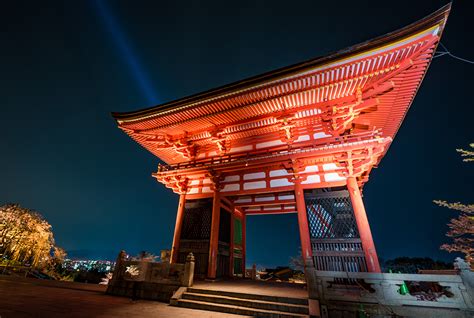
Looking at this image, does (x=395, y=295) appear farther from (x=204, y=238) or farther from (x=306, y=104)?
(x=204, y=238)

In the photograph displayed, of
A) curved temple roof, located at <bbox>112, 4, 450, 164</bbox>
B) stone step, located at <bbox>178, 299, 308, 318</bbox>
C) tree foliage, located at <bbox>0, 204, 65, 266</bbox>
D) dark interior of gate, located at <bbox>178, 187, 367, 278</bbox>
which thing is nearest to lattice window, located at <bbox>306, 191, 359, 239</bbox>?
dark interior of gate, located at <bbox>178, 187, 367, 278</bbox>

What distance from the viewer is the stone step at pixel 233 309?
16.7 ft

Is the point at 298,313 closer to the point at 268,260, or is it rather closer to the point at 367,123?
the point at 367,123

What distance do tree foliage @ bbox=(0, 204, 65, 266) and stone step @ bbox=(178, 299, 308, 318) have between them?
20.4 m

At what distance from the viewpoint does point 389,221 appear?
56.7 m

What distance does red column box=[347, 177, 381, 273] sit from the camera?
6.20 metres

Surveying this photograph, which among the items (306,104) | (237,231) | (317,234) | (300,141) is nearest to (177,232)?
(237,231)

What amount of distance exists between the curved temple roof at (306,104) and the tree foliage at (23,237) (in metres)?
16.3

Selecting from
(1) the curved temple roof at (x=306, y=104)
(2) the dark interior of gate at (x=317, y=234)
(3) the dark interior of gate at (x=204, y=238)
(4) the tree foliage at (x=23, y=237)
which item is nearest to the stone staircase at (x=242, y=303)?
(2) the dark interior of gate at (x=317, y=234)

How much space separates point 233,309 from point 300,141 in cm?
705

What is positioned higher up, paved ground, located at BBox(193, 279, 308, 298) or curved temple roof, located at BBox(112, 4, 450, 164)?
curved temple roof, located at BBox(112, 4, 450, 164)

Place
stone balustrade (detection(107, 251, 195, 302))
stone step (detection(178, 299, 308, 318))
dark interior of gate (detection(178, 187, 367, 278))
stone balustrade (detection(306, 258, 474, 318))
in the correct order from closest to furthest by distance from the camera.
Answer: stone balustrade (detection(306, 258, 474, 318))
stone step (detection(178, 299, 308, 318))
dark interior of gate (detection(178, 187, 367, 278))
stone balustrade (detection(107, 251, 195, 302))

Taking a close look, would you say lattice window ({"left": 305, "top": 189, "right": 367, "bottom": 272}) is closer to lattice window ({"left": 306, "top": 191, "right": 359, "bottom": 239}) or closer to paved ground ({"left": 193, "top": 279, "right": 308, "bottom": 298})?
lattice window ({"left": 306, "top": 191, "right": 359, "bottom": 239})

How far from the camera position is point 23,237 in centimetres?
1744
